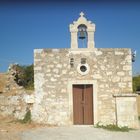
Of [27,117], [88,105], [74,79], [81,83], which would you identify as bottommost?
[27,117]

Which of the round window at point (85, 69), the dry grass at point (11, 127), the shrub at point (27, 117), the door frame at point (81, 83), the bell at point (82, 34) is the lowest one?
the dry grass at point (11, 127)

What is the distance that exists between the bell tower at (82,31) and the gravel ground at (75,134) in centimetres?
374

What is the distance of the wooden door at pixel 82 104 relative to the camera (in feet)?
45.4

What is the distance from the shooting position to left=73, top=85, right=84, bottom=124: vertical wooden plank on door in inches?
544

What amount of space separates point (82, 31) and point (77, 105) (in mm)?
3413

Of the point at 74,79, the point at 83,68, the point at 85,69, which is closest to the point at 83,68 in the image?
the point at 83,68

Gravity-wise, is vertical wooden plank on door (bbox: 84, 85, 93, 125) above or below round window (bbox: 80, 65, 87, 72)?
below

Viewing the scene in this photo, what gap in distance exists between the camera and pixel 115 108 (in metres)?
13.6

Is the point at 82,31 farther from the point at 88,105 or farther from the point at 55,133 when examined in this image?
the point at 55,133

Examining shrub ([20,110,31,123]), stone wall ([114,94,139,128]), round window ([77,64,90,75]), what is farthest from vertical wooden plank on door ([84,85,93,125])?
shrub ([20,110,31,123])

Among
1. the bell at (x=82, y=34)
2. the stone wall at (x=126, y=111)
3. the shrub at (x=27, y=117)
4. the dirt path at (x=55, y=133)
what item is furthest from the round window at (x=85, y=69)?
the shrub at (x=27, y=117)

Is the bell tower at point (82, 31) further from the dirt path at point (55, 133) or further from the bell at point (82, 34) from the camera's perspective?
the dirt path at point (55, 133)

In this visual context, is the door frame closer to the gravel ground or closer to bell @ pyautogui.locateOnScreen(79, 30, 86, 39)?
the gravel ground

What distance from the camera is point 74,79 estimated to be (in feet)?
45.0
